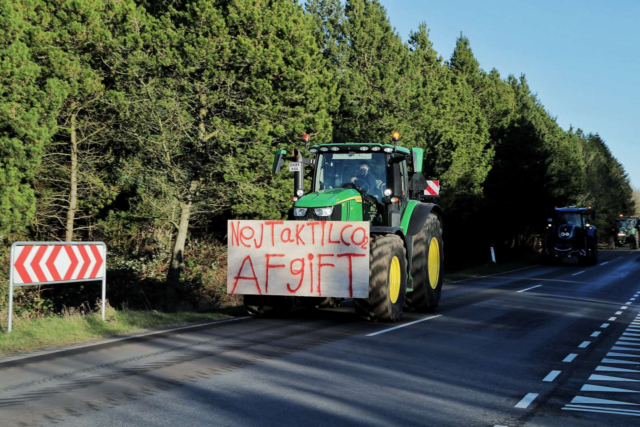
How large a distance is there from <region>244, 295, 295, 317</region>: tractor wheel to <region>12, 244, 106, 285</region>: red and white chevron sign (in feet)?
9.22

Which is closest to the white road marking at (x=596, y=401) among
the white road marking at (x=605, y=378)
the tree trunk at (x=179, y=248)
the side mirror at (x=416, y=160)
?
the white road marking at (x=605, y=378)

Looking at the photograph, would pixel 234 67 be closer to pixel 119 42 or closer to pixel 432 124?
pixel 119 42

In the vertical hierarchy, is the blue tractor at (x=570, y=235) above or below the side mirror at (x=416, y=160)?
below

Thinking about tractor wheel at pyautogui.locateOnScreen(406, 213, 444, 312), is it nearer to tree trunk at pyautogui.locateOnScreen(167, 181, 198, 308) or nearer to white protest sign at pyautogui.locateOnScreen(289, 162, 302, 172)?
white protest sign at pyautogui.locateOnScreen(289, 162, 302, 172)

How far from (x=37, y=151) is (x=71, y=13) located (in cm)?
505

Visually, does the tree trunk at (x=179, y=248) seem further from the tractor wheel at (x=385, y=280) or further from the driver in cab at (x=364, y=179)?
the tractor wheel at (x=385, y=280)

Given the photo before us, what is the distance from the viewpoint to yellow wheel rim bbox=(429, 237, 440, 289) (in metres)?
16.0

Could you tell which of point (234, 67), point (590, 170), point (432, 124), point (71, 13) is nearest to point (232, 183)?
point (234, 67)

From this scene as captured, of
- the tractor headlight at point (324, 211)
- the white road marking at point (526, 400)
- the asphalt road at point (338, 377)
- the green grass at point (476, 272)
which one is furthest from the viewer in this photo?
the green grass at point (476, 272)

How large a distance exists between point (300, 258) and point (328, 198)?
1210 mm

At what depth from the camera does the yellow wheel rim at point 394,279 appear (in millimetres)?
13086

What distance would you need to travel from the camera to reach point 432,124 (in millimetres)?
37125

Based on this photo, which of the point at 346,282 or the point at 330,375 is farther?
the point at 346,282

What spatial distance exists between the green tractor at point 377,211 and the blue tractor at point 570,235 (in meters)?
29.0
